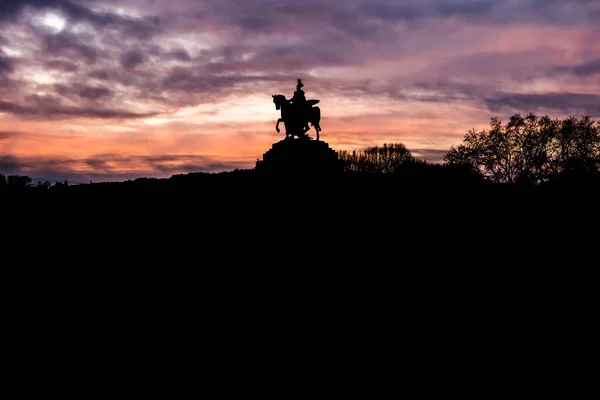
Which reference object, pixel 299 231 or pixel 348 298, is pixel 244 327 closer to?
pixel 348 298

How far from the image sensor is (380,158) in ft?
218

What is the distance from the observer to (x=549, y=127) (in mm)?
44156

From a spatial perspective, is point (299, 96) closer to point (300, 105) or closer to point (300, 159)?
point (300, 105)

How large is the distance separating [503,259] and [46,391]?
14327 millimetres

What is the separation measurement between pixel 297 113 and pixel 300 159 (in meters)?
2.78

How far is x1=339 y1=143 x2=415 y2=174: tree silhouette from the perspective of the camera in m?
64.1

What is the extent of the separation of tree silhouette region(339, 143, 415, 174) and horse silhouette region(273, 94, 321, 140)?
116 feet

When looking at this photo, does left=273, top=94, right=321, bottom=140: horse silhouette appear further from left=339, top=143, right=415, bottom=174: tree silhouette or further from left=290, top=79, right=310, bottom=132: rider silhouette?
left=339, top=143, right=415, bottom=174: tree silhouette

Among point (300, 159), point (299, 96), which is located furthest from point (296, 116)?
point (300, 159)

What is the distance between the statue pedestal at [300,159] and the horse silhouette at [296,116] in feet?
2.00

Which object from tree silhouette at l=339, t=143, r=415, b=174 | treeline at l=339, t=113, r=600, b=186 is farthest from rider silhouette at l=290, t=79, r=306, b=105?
tree silhouette at l=339, t=143, r=415, b=174

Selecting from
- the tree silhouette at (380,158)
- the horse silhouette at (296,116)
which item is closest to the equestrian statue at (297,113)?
the horse silhouette at (296,116)

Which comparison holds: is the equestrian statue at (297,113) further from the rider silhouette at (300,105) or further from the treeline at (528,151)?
the treeline at (528,151)

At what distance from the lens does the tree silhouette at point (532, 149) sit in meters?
42.9
